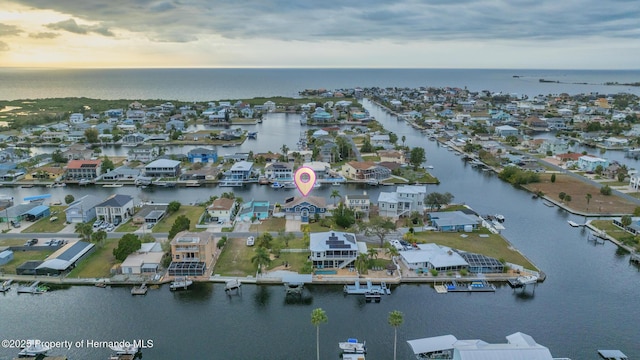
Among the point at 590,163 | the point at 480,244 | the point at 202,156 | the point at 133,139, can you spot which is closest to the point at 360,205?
the point at 480,244

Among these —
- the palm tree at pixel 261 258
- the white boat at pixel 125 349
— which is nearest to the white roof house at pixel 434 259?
the palm tree at pixel 261 258

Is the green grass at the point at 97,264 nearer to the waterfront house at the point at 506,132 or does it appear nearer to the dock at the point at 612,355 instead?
the dock at the point at 612,355

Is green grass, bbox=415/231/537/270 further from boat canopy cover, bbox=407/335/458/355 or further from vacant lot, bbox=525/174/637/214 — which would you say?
vacant lot, bbox=525/174/637/214

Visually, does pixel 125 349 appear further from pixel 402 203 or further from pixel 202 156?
pixel 202 156

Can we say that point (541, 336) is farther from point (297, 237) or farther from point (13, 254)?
point (13, 254)

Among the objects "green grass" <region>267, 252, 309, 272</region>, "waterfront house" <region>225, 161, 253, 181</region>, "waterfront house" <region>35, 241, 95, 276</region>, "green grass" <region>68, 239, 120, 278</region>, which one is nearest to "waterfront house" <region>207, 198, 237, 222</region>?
"green grass" <region>68, 239, 120, 278</region>

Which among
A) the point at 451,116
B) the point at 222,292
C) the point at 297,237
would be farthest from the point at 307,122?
the point at 222,292
